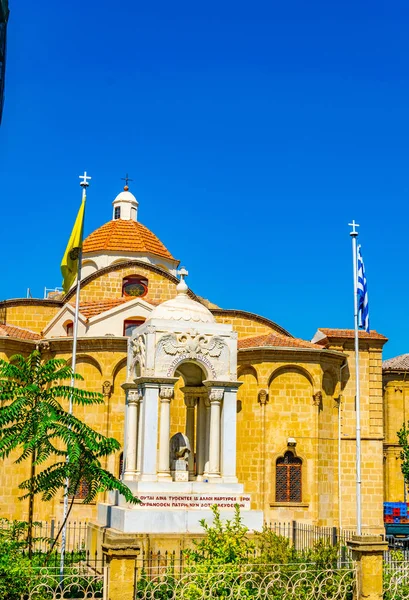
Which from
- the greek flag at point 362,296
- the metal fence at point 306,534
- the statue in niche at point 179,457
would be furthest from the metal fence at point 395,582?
the greek flag at point 362,296

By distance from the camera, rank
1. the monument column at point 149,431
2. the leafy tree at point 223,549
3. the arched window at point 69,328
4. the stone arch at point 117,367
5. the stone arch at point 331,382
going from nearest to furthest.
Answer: the leafy tree at point 223,549 → the monument column at point 149,431 → the stone arch at point 117,367 → the stone arch at point 331,382 → the arched window at point 69,328

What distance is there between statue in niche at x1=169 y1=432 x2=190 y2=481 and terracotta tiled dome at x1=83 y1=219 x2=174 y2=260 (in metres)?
16.3

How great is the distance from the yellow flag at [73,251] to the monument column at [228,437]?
6.71m

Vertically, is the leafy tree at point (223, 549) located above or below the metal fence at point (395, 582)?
above

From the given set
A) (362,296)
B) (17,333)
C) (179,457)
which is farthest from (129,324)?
(179,457)

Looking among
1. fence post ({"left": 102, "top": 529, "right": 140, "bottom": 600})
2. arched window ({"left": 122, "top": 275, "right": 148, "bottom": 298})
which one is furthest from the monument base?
arched window ({"left": 122, "top": 275, "right": 148, "bottom": 298})

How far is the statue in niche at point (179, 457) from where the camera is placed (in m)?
14.6

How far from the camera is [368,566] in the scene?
36.0 ft

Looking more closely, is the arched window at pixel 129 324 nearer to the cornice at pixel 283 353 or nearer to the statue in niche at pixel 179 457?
the cornice at pixel 283 353

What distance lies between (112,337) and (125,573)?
559 inches

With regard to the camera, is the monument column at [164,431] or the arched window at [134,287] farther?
the arched window at [134,287]

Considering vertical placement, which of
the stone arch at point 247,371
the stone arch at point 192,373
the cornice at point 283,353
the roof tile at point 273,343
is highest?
the roof tile at point 273,343

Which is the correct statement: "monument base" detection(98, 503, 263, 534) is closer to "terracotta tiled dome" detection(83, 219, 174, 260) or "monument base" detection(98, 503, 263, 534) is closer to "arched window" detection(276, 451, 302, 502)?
"arched window" detection(276, 451, 302, 502)

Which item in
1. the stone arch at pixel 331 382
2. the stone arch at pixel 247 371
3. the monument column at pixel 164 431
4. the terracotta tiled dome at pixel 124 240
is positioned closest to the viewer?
the monument column at pixel 164 431
